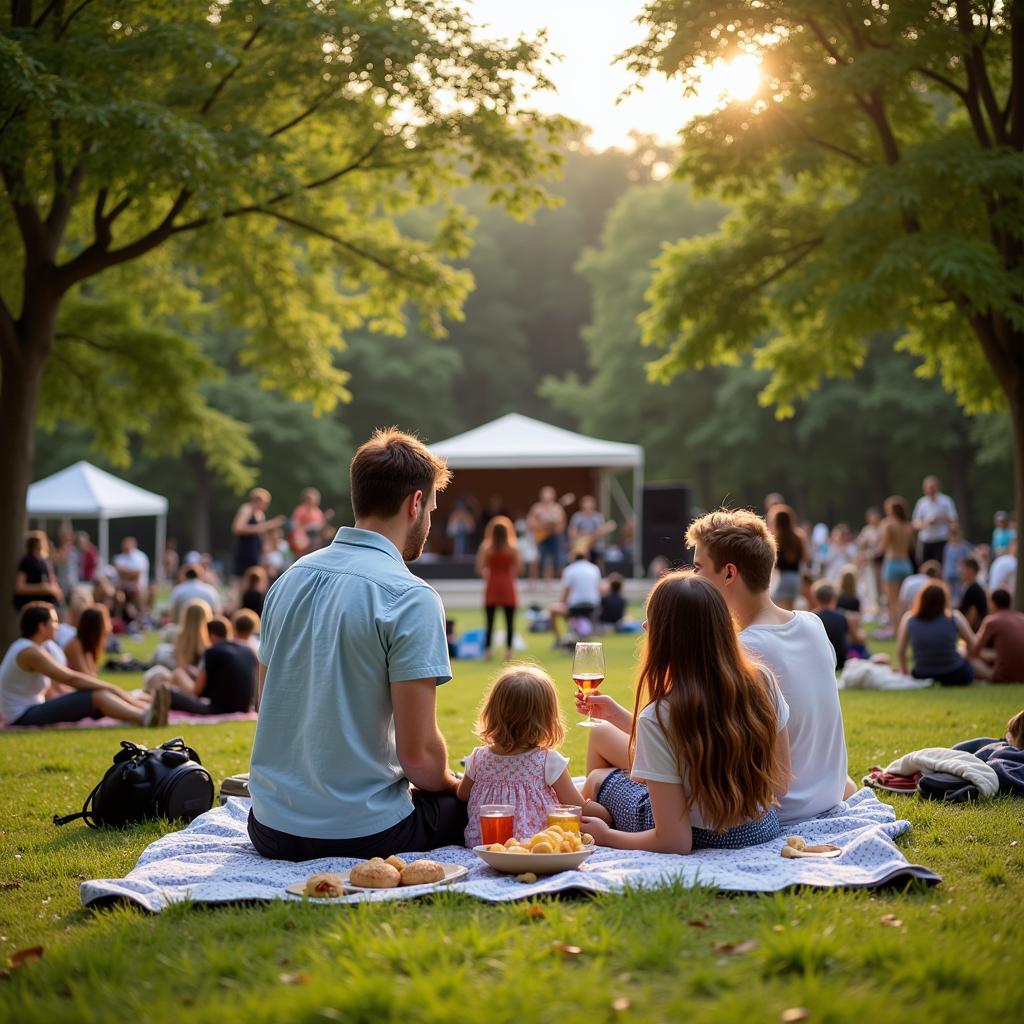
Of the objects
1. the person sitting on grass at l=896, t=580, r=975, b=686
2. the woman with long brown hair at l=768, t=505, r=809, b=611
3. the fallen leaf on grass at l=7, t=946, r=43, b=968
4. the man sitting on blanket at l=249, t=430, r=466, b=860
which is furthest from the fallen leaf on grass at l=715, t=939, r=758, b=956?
the woman with long brown hair at l=768, t=505, r=809, b=611

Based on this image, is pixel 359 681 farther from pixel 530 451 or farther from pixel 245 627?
pixel 530 451

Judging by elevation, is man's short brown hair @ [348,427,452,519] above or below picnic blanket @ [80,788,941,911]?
above

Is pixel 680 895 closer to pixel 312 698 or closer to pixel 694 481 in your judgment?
pixel 312 698

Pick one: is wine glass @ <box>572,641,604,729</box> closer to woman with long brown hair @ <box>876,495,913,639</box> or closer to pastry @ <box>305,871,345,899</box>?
pastry @ <box>305,871,345,899</box>

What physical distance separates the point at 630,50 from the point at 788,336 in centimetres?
462

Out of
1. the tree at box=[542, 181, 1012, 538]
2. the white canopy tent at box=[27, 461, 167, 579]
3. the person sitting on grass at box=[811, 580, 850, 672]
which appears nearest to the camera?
the person sitting on grass at box=[811, 580, 850, 672]

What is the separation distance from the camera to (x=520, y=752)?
4457mm

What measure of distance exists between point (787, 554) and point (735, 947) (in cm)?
939

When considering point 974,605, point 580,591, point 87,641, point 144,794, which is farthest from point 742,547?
point 580,591

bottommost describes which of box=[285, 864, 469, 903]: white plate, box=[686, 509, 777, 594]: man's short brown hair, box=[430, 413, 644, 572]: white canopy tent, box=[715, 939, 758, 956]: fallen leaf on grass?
box=[285, 864, 469, 903]: white plate

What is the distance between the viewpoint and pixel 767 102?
1291 centimetres

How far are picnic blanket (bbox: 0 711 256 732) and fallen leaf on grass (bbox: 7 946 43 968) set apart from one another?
5.79 m

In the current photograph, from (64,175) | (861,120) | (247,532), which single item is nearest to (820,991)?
(64,175)

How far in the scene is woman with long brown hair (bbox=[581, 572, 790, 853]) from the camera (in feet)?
13.3
